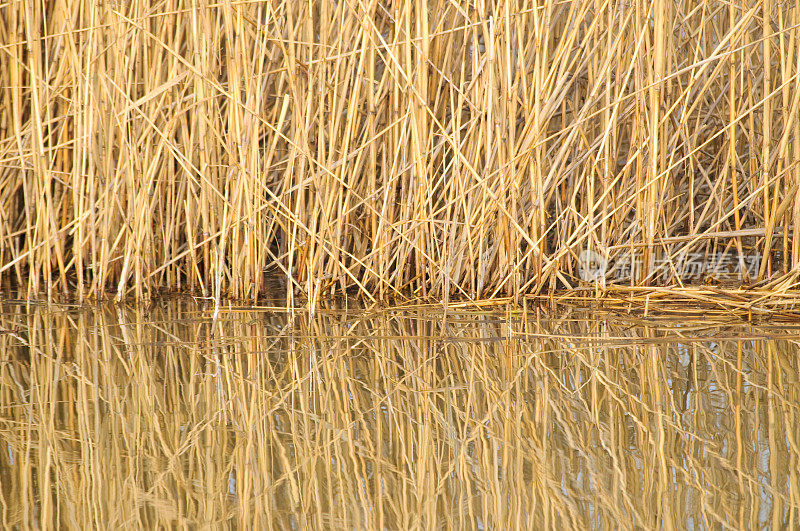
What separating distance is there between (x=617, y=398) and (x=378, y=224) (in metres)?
0.86

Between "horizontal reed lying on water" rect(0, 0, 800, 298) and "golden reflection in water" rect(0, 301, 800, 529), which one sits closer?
"golden reflection in water" rect(0, 301, 800, 529)

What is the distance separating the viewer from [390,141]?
1.77 metres

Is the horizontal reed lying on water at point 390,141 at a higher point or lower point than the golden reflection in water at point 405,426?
higher

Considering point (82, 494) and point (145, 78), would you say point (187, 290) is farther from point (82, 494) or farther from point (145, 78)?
point (82, 494)

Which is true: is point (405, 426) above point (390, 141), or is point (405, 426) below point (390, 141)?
below

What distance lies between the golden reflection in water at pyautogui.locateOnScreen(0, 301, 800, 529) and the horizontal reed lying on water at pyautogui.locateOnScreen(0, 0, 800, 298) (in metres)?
0.26

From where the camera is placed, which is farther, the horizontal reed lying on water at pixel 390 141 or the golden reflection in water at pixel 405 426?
the horizontal reed lying on water at pixel 390 141

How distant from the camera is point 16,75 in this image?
1.93 m

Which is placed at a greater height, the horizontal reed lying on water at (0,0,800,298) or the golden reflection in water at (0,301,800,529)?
the horizontal reed lying on water at (0,0,800,298)

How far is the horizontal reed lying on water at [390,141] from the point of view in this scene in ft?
5.30

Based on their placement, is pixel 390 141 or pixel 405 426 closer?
pixel 405 426

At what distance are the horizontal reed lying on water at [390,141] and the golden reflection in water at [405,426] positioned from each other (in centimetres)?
26

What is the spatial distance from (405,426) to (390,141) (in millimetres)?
912

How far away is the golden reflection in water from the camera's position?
0.76 meters
